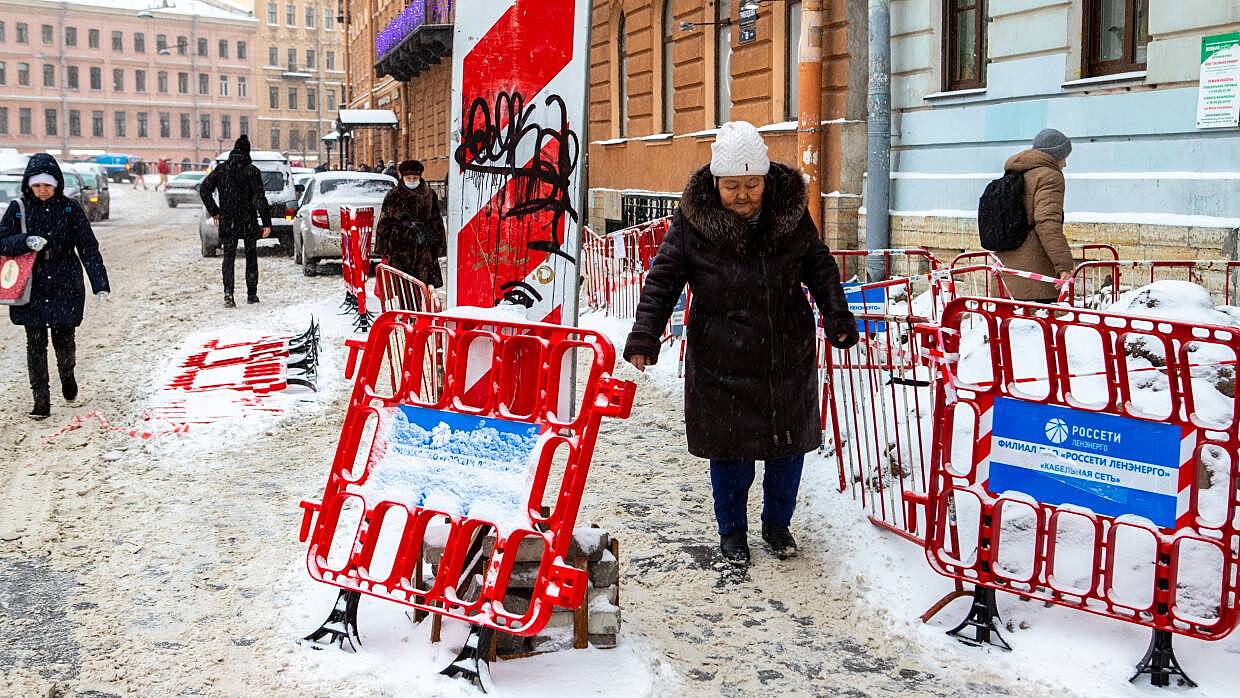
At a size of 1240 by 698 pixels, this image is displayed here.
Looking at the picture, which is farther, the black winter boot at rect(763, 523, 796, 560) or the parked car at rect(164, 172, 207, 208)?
the parked car at rect(164, 172, 207, 208)

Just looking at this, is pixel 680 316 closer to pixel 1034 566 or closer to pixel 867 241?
pixel 867 241

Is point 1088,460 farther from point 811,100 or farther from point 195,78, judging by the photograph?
point 195,78

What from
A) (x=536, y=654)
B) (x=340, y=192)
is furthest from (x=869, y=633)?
(x=340, y=192)

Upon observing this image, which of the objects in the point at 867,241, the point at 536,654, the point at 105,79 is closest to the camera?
the point at 536,654

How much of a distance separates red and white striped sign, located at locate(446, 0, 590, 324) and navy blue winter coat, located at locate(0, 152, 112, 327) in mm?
4108

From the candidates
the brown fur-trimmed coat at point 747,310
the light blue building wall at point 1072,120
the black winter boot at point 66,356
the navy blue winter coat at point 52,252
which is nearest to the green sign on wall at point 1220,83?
the light blue building wall at point 1072,120

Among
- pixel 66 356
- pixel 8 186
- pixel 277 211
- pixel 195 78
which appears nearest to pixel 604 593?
pixel 66 356

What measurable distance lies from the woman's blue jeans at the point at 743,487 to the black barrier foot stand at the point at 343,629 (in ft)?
5.01

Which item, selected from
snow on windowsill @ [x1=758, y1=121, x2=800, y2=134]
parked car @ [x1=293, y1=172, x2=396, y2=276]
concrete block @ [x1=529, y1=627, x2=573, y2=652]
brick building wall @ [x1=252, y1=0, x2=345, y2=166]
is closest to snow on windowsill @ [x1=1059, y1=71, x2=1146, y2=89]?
snow on windowsill @ [x1=758, y1=121, x2=800, y2=134]

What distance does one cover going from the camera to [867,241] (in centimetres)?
1263

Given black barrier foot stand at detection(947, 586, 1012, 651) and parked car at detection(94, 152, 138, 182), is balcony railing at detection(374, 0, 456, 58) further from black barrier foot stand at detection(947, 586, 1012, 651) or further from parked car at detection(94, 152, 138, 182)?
parked car at detection(94, 152, 138, 182)

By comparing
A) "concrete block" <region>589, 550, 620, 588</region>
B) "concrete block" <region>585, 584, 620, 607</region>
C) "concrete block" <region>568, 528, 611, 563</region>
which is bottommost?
Answer: "concrete block" <region>585, 584, 620, 607</region>

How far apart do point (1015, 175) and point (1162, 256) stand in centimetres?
250

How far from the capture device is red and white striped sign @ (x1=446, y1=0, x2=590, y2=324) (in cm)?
450
